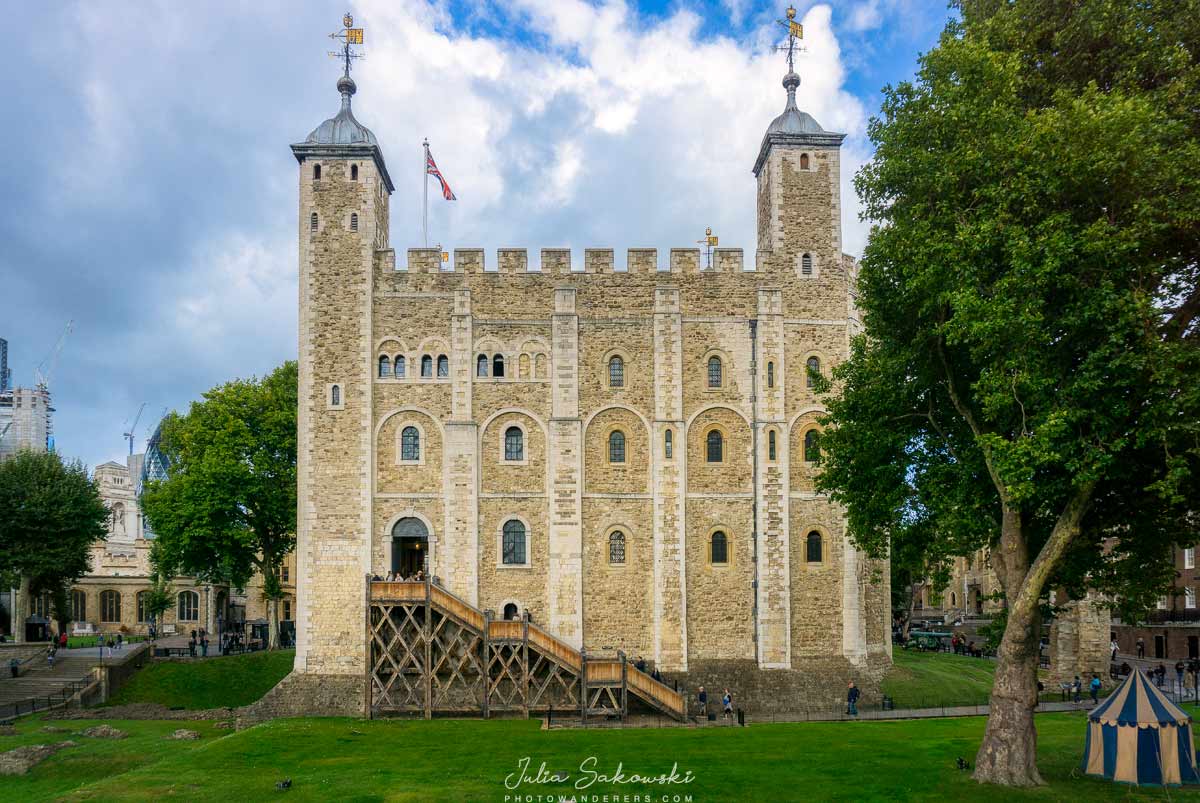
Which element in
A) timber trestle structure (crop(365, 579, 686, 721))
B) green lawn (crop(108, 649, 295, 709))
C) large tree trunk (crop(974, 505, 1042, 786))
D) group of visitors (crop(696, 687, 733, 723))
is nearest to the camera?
large tree trunk (crop(974, 505, 1042, 786))

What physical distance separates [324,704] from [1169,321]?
27458 mm

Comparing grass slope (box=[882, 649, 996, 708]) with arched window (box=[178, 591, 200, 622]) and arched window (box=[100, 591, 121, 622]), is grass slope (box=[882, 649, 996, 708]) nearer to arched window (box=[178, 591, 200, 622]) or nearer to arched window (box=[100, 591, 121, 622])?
arched window (box=[178, 591, 200, 622])

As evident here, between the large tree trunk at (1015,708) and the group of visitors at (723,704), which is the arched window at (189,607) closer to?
the group of visitors at (723,704)

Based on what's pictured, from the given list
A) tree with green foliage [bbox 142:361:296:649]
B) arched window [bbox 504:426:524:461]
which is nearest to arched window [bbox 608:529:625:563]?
arched window [bbox 504:426:524:461]

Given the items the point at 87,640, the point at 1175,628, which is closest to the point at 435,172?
the point at 87,640

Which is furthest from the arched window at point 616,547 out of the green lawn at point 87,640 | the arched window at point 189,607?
the arched window at point 189,607

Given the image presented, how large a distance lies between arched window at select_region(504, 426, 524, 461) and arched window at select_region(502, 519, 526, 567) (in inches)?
93.7

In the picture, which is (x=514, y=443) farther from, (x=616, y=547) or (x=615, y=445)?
(x=616, y=547)

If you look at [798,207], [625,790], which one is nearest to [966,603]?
[798,207]

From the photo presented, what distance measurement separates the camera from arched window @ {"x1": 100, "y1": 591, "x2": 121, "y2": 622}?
194 ft

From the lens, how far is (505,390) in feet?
113

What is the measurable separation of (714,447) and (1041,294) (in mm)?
17399

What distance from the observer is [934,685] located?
33.4 meters

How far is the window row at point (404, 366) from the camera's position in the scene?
34.5m
